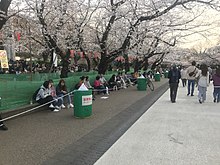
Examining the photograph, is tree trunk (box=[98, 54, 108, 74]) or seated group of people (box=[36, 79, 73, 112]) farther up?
tree trunk (box=[98, 54, 108, 74])

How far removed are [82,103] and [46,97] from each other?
2.17 meters

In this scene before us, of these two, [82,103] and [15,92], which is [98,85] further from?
[82,103]

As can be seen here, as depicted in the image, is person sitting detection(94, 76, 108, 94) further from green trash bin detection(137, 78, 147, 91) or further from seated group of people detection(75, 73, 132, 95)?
green trash bin detection(137, 78, 147, 91)

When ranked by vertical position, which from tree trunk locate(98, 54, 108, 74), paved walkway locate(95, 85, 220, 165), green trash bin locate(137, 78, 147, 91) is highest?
tree trunk locate(98, 54, 108, 74)

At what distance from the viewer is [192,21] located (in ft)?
59.0

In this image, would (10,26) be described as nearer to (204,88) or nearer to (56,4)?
(56,4)

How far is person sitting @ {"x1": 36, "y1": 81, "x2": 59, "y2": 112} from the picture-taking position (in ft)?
31.8

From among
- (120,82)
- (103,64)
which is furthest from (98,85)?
(120,82)

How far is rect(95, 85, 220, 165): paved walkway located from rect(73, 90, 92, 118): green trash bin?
1.70 meters

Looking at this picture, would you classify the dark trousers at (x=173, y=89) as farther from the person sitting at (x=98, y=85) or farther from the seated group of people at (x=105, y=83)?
the person sitting at (x=98, y=85)

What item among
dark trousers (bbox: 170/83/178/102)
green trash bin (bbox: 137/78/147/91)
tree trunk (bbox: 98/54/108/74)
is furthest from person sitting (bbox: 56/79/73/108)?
green trash bin (bbox: 137/78/147/91)

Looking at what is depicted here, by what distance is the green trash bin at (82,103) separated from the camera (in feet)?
26.7

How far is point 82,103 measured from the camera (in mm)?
8133

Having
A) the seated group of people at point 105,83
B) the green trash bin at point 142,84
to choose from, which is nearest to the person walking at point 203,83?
the seated group of people at point 105,83
